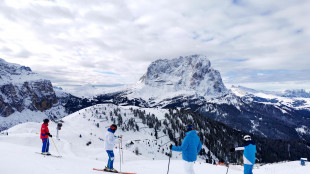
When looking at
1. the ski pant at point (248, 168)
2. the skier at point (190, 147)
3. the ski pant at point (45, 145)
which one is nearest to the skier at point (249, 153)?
the ski pant at point (248, 168)

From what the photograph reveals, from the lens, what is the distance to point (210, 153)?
302 ft

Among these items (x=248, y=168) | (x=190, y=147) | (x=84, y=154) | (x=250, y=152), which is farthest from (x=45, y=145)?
(x=250, y=152)

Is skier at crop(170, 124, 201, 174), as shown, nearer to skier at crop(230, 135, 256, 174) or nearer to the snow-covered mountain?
Answer: skier at crop(230, 135, 256, 174)

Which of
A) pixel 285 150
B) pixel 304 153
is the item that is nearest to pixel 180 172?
pixel 285 150

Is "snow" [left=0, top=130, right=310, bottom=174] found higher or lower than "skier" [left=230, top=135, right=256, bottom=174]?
lower

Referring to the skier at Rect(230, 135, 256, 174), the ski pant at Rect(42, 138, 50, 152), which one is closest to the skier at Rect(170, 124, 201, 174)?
the skier at Rect(230, 135, 256, 174)

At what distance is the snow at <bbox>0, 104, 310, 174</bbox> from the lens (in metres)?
11.6

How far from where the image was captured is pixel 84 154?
27656 mm

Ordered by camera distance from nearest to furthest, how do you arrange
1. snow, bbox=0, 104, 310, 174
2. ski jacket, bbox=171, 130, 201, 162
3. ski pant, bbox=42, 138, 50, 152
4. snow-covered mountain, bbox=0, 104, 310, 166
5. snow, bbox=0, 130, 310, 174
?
ski jacket, bbox=171, 130, 201, 162, snow, bbox=0, 130, 310, 174, snow, bbox=0, 104, 310, 174, ski pant, bbox=42, 138, 50, 152, snow-covered mountain, bbox=0, 104, 310, 166

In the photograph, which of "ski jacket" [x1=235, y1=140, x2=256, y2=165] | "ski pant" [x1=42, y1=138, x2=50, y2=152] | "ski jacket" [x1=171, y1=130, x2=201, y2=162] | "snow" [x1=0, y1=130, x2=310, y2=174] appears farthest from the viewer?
"ski pant" [x1=42, y1=138, x2=50, y2=152]

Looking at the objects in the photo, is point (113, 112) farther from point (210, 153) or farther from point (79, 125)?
point (210, 153)

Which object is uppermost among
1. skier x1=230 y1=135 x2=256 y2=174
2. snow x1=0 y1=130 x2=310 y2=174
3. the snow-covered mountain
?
skier x1=230 y1=135 x2=256 y2=174

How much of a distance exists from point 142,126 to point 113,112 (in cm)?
1836

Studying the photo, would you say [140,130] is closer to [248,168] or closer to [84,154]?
[84,154]
